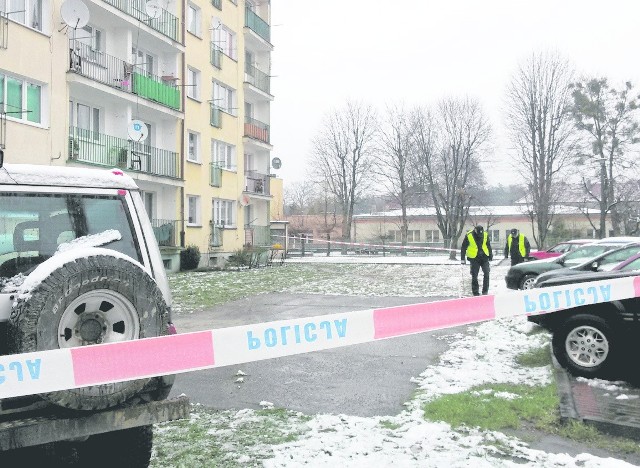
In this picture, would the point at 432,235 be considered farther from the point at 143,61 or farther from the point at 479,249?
the point at 479,249

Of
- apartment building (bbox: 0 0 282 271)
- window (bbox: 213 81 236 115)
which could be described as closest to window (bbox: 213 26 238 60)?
apartment building (bbox: 0 0 282 271)

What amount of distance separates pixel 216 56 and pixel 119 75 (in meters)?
9.11

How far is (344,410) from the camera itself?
5977mm

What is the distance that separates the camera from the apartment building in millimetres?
19188

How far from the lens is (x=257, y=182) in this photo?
1494 inches

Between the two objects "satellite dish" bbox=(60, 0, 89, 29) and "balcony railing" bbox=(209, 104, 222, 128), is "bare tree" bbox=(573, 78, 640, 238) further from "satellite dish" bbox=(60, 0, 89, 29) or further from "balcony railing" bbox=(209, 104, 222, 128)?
"satellite dish" bbox=(60, 0, 89, 29)

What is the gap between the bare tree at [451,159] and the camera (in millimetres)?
57312

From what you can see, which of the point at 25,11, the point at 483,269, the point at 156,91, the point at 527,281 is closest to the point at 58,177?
the point at 483,269

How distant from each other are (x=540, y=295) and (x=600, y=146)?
1845 inches

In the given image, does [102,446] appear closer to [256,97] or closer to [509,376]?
[509,376]

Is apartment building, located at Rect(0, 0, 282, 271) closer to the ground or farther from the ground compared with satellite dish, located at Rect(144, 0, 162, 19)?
closer to the ground

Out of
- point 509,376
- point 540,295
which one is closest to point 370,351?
point 509,376

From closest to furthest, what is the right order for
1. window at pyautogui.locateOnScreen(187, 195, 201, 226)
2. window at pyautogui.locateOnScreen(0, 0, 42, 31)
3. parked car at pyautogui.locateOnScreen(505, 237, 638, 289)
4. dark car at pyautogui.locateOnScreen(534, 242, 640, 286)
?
dark car at pyautogui.locateOnScreen(534, 242, 640, 286)
parked car at pyautogui.locateOnScreen(505, 237, 638, 289)
window at pyautogui.locateOnScreen(0, 0, 42, 31)
window at pyautogui.locateOnScreen(187, 195, 201, 226)

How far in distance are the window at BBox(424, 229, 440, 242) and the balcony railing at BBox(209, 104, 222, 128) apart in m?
50.6
